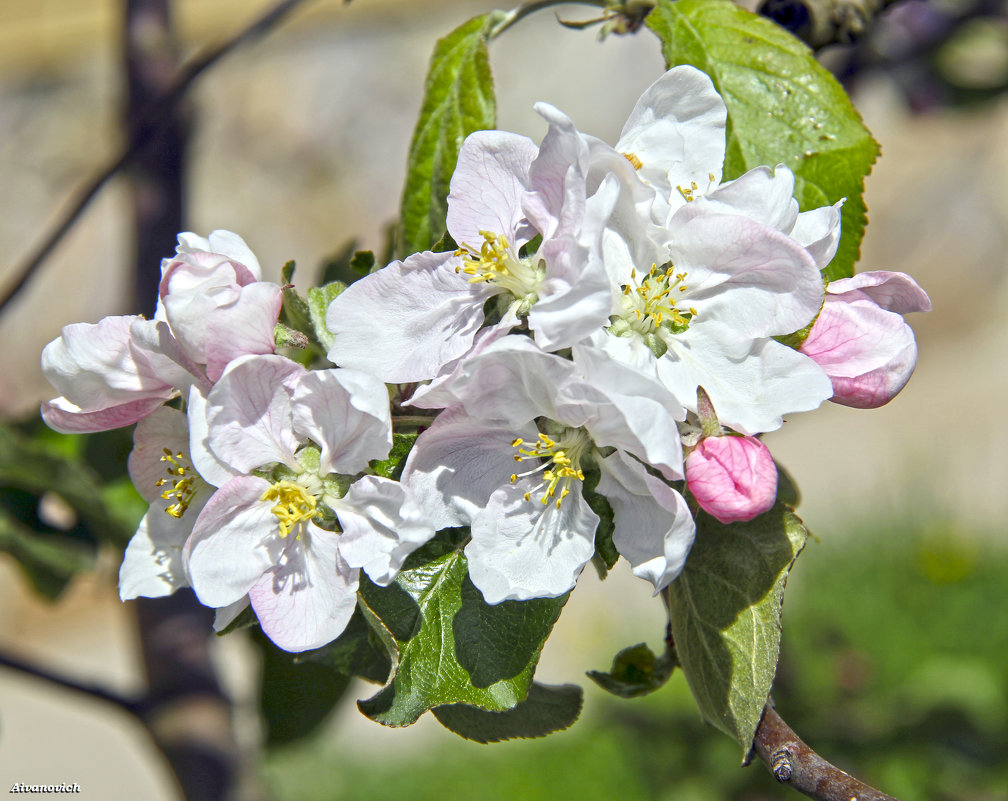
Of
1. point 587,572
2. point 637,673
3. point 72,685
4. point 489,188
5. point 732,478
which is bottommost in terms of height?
point 587,572

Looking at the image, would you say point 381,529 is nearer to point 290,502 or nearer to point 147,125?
point 290,502

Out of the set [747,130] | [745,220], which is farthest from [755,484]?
[747,130]

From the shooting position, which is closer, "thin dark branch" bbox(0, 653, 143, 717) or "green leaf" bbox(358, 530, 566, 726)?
"green leaf" bbox(358, 530, 566, 726)

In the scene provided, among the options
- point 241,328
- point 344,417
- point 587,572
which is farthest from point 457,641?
point 587,572

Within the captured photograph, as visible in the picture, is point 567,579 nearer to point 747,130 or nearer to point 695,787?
point 747,130

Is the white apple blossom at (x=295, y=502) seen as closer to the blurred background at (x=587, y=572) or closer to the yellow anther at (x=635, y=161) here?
the yellow anther at (x=635, y=161)

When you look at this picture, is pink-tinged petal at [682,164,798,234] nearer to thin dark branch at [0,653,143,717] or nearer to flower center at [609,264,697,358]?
flower center at [609,264,697,358]

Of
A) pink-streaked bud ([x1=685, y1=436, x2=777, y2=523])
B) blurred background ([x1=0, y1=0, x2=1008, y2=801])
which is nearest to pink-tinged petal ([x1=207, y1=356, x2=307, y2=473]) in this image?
pink-streaked bud ([x1=685, y1=436, x2=777, y2=523])
